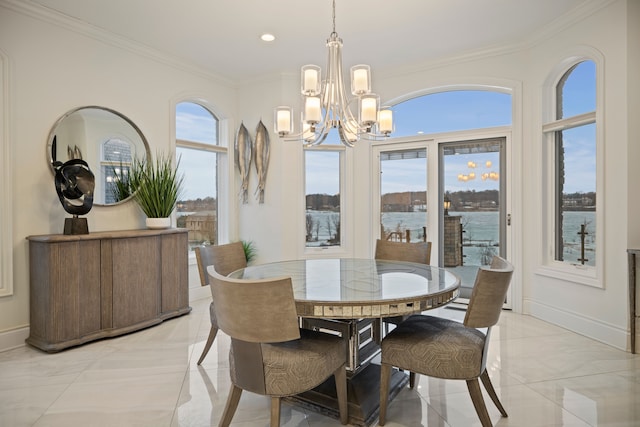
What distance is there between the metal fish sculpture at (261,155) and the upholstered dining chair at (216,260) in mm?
1922

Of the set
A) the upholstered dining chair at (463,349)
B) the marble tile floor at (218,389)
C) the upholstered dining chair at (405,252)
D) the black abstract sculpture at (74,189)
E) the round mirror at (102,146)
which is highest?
the round mirror at (102,146)

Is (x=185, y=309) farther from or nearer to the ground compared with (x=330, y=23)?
nearer to the ground

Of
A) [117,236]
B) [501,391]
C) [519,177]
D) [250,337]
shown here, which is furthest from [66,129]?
[519,177]

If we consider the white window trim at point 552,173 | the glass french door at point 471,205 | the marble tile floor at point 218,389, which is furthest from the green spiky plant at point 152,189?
the white window trim at point 552,173

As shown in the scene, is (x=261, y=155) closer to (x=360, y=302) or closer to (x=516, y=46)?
(x=516, y=46)

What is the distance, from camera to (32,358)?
2928 millimetres

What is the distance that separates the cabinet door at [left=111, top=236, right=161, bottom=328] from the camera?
3404mm

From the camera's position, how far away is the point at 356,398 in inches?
84.4

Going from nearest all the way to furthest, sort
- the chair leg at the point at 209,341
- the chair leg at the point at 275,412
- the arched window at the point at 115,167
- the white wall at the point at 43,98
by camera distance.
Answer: the chair leg at the point at 275,412 → the chair leg at the point at 209,341 → the white wall at the point at 43,98 → the arched window at the point at 115,167

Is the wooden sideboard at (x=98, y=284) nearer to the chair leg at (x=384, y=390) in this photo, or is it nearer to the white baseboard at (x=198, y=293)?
the white baseboard at (x=198, y=293)

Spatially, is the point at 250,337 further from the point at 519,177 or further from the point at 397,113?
the point at 397,113

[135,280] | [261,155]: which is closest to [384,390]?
[135,280]

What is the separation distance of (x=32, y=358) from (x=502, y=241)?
4624 mm

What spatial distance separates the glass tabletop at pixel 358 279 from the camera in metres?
1.93
